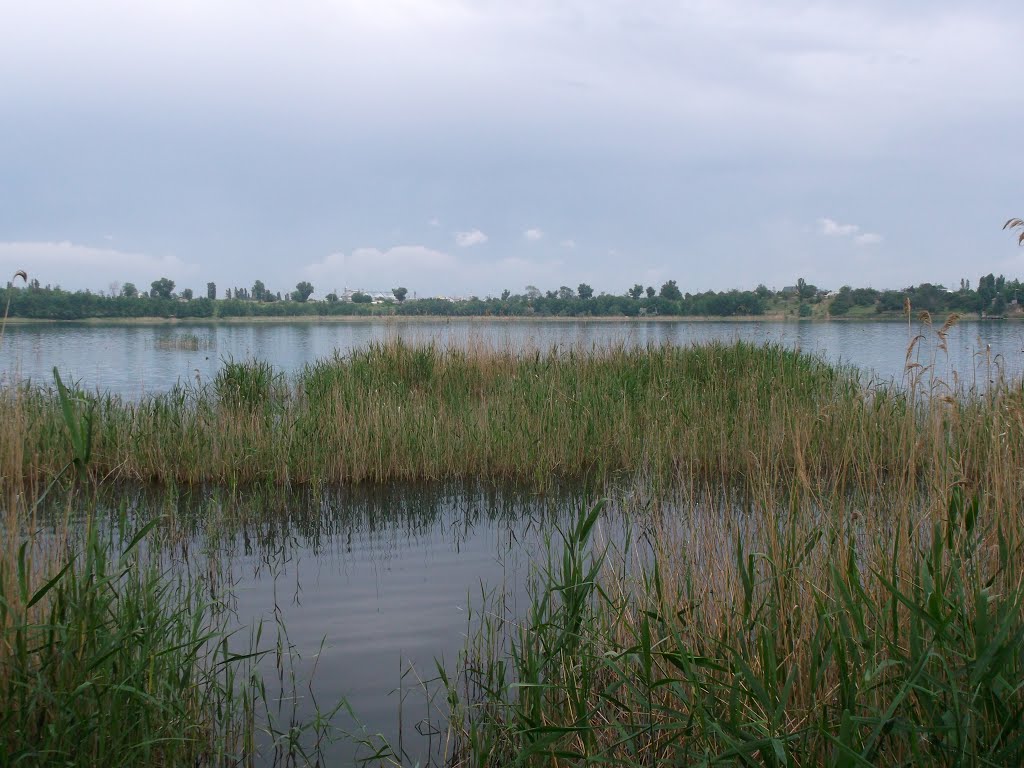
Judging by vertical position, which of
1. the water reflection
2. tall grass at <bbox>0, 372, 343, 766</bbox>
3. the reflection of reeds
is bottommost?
the water reflection

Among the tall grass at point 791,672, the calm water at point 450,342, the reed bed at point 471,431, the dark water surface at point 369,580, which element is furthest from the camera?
the calm water at point 450,342

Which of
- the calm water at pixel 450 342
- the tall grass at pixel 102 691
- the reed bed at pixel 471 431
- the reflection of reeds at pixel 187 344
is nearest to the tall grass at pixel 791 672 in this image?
the tall grass at pixel 102 691

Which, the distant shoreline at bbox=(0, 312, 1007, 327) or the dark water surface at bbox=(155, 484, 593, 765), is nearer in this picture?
the dark water surface at bbox=(155, 484, 593, 765)

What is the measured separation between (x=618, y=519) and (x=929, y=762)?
132 inches

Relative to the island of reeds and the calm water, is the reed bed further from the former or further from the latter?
the island of reeds

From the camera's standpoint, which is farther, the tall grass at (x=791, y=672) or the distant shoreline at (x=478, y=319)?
the distant shoreline at (x=478, y=319)

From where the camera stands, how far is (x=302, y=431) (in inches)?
274

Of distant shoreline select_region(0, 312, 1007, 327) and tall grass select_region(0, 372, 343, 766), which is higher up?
distant shoreline select_region(0, 312, 1007, 327)

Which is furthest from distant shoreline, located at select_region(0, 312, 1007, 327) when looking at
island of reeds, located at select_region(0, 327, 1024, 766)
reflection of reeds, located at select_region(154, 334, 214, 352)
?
island of reeds, located at select_region(0, 327, 1024, 766)

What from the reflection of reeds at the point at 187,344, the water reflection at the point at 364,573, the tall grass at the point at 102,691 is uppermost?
the reflection of reeds at the point at 187,344

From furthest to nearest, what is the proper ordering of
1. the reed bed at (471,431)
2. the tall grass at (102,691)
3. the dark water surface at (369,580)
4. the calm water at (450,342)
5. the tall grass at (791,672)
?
the calm water at (450,342), the reed bed at (471,431), the dark water surface at (369,580), the tall grass at (102,691), the tall grass at (791,672)

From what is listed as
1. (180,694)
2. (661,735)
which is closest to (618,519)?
(661,735)

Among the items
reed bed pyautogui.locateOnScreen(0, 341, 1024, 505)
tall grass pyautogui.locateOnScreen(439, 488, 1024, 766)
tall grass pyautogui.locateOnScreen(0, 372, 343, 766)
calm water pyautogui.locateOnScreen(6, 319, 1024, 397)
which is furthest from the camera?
calm water pyautogui.locateOnScreen(6, 319, 1024, 397)

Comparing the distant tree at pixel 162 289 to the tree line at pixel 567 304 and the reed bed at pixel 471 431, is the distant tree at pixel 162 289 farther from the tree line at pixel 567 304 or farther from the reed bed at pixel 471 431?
the reed bed at pixel 471 431
